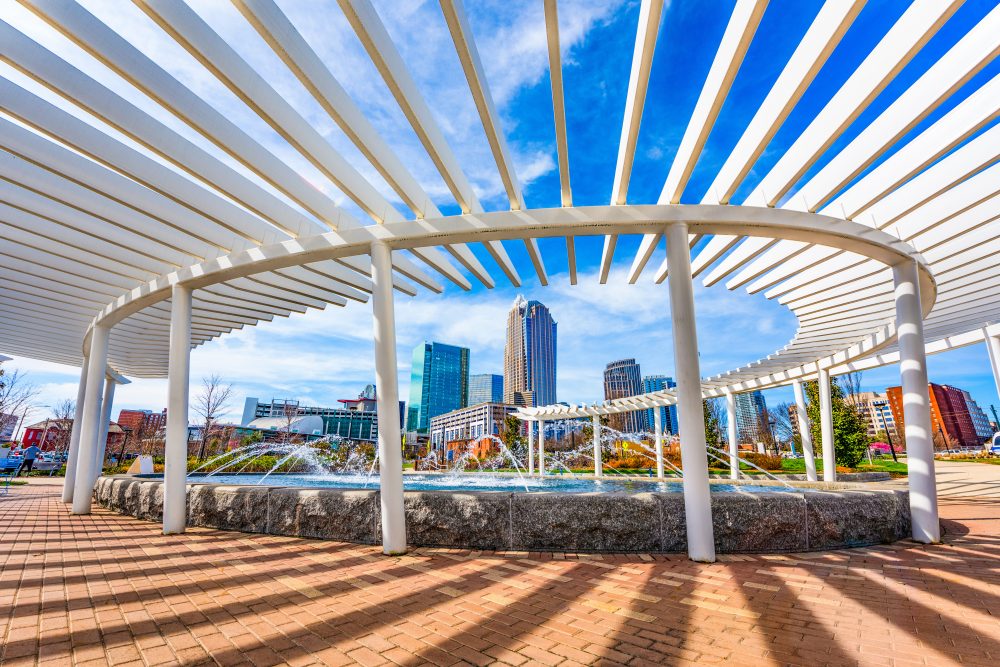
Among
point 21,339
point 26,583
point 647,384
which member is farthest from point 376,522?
point 647,384

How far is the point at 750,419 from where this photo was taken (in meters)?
62.7

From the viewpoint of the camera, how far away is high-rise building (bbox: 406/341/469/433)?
151 metres

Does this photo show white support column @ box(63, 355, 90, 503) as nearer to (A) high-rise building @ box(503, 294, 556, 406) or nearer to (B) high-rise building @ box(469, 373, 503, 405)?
(A) high-rise building @ box(503, 294, 556, 406)

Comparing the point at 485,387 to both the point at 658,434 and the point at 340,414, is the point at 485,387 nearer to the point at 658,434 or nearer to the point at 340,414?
the point at 340,414

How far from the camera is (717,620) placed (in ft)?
9.53

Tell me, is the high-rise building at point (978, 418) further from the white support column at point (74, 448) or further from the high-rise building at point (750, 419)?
the white support column at point (74, 448)

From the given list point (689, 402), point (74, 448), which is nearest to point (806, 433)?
point (689, 402)

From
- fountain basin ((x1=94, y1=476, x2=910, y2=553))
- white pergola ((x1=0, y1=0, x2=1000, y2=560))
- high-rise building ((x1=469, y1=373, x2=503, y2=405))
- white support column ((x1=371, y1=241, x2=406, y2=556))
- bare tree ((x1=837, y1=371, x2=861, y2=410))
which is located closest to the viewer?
white pergola ((x1=0, y1=0, x2=1000, y2=560))

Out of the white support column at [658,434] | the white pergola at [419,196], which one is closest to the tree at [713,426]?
the white support column at [658,434]

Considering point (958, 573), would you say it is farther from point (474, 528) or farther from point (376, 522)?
point (376, 522)

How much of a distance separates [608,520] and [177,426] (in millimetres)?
6006

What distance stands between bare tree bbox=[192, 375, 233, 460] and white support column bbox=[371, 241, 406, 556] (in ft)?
91.1

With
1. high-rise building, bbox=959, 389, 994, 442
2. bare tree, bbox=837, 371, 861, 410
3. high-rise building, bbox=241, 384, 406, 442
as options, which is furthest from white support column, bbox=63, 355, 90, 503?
high-rise building, bbox=959, 389, 994, 442

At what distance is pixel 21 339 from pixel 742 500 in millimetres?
16433
